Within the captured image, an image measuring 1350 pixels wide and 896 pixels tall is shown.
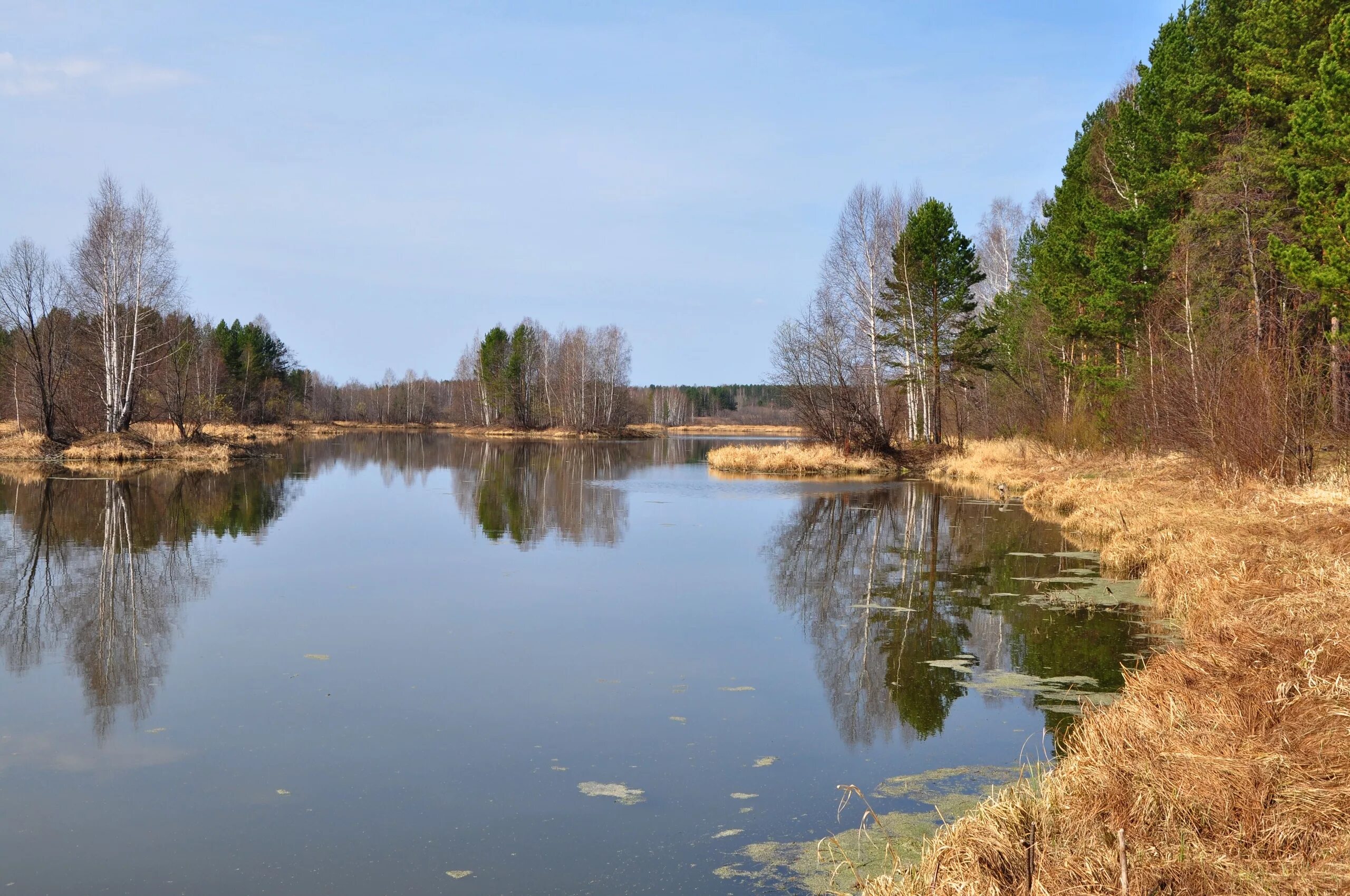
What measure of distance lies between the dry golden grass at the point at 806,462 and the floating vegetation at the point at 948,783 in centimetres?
2817

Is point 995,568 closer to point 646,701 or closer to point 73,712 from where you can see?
point 646,701

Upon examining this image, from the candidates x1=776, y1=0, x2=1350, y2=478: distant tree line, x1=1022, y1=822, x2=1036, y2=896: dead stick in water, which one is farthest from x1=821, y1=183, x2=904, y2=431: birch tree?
x1=1022, y1=822, x2=1036, y2=896: dead stick in water

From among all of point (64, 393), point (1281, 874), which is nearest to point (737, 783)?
point (1281, 874)

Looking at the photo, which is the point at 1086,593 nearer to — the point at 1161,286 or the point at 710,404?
the point at 1161,286

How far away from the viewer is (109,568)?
13.2 m

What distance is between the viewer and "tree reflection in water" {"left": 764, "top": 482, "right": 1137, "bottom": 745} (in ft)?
26.9

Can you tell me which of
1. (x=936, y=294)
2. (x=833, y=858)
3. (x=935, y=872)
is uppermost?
(x=936, y=294)

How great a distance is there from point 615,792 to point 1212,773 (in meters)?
3.27

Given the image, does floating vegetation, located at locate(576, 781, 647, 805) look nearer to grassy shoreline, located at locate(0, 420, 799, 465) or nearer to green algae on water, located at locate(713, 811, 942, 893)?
green algae on water, located at locate(713, 811, 942, 893)

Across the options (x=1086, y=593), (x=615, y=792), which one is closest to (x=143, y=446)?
(x=1086, y=593)

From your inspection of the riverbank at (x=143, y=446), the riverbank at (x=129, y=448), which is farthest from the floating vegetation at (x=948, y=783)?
the riverbank at (x=143, y=446)

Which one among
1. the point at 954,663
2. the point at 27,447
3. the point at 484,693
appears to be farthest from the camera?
the point at 27,447

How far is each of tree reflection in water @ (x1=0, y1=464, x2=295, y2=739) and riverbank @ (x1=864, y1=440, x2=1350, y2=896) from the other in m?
6.04

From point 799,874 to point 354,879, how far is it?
7.22 feet
